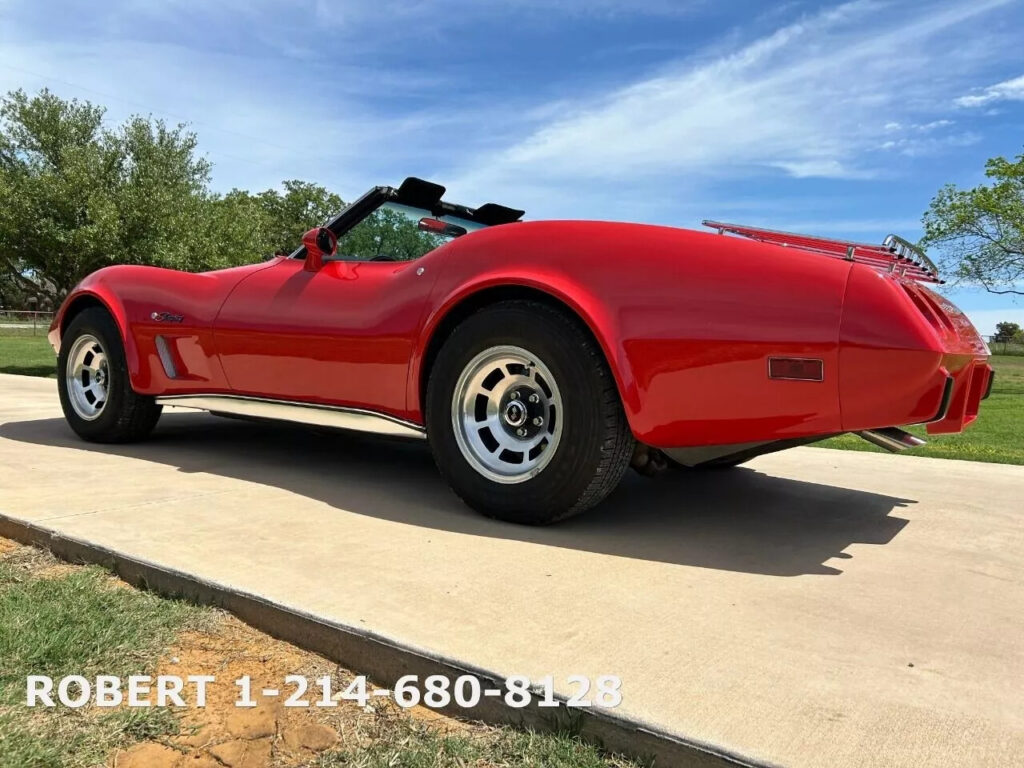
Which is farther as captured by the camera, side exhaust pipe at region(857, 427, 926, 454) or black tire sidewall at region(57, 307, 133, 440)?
black tire sidewall at region(57, 307, 133, 440)

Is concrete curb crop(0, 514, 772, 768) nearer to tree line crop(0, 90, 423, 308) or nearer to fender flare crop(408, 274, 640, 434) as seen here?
fender flare crop(408, 274, 640, 434)

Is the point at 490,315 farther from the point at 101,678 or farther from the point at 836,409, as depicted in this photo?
the point at 101,678

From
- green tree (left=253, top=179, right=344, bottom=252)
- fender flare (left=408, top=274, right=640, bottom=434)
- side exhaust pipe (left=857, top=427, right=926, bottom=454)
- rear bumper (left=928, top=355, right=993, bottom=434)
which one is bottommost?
side exhaust pipe (left=857, top=427, right=926, bottom=454)

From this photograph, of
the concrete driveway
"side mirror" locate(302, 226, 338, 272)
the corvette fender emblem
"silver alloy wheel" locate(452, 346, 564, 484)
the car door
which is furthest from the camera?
the corvette fender emblem

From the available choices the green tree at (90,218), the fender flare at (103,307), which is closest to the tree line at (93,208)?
the green tree at (90,218)

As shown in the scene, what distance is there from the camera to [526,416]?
2.77 m

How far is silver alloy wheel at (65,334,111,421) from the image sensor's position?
4391 mm

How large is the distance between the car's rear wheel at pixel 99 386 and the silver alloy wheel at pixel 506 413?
7.59ft

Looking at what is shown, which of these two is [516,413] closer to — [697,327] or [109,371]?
[697,327]

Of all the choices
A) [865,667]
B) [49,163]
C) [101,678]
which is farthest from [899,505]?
[49,163]

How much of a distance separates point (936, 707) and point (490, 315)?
182 cm

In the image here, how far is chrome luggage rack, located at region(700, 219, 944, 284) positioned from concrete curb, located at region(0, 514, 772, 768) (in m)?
1.76

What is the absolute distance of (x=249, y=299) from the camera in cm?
371

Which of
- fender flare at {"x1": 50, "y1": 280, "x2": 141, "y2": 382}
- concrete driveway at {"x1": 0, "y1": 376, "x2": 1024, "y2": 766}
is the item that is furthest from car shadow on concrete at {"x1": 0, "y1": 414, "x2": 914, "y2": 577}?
fender flare at {"x1": 50, "y1": 280, "x2": 141, "y2": 382}
